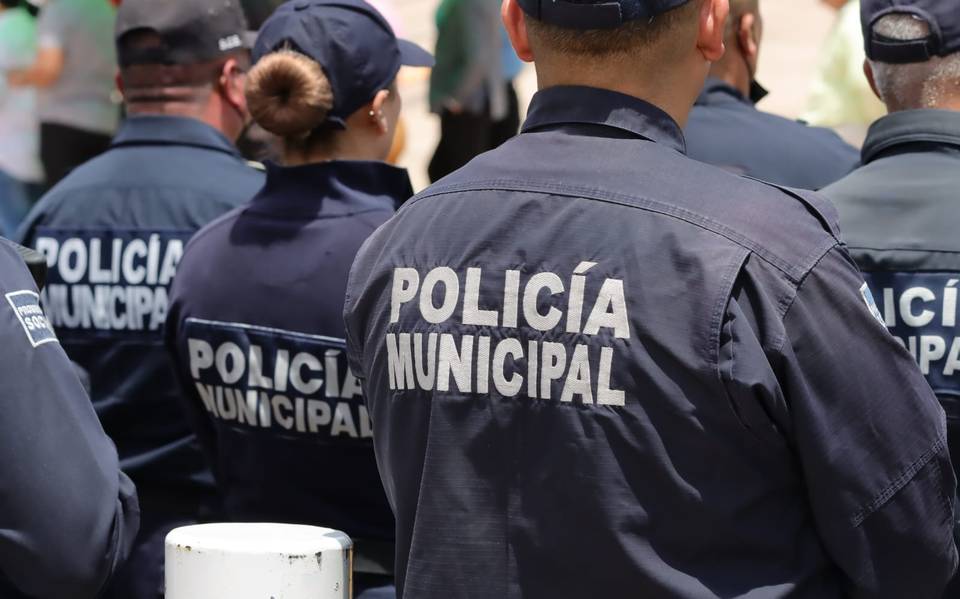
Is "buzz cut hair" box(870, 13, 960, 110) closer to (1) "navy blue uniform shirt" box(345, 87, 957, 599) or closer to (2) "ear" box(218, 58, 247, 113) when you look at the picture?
(1) "navy blue uniform shirt" box(345, 87, 957, 599)

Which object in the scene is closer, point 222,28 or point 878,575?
point 878,575

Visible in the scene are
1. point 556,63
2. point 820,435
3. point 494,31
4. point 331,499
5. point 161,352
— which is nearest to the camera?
point 820,435

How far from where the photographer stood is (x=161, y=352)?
3291mm

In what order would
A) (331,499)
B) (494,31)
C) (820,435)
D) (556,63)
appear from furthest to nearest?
(494,31) < (331,499) < (556,63) < (820,435)

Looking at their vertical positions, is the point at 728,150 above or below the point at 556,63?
below

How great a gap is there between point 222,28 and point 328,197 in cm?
96

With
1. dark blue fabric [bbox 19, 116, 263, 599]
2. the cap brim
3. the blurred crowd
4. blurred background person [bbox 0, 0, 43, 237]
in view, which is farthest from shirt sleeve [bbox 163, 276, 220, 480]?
blurred background person [bbox 0, 0, 43, 237]

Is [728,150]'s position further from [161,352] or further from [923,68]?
[161,352]

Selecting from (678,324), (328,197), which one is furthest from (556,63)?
(328,197)

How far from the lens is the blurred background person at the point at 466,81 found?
7.33 meters

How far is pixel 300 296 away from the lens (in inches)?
111

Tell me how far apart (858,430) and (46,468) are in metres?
1.11

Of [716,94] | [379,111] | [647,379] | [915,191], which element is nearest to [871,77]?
[915,191]

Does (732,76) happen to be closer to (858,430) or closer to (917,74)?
(917,74)
